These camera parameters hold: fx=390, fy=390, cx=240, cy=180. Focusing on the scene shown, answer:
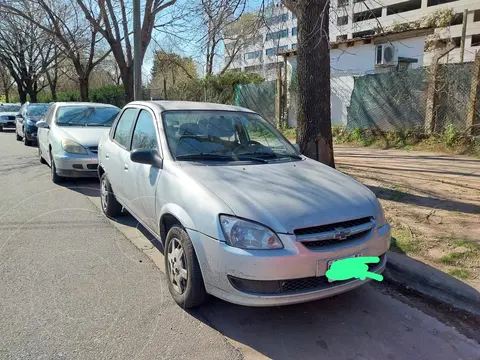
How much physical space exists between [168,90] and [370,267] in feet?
67.8

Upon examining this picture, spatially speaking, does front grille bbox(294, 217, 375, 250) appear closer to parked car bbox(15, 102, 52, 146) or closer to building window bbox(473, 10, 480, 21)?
parked car bbox(15, 102, 52, 146)

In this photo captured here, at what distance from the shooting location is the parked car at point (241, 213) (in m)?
2.68

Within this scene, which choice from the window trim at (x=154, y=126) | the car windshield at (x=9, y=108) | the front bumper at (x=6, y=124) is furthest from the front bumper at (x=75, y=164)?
the car windshield at (x=9, y=108)

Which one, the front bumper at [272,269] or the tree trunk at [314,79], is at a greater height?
the tree trunk at [314,79]

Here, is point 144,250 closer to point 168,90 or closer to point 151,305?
point 151,305

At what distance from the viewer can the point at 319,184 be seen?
3.29 meters

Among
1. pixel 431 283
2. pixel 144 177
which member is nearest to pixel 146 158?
pixel 144 177

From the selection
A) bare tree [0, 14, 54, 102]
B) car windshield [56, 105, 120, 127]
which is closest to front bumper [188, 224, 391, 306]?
car windshield [56, 105, 120, 127]

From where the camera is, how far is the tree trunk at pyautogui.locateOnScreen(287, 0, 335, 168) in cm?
594

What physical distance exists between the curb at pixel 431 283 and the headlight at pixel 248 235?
173 cm

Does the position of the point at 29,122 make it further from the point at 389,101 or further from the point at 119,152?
the point at 389,101

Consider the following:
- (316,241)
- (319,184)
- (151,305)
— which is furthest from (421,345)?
(151,305)

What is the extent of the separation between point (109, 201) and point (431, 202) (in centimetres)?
456

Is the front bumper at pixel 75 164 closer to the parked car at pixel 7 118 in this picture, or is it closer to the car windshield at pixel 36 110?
the car windshield at pixel 36 110
